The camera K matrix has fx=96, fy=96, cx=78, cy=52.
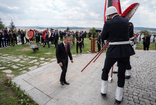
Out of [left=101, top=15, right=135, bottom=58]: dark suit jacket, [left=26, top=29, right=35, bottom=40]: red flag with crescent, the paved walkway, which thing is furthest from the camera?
[left=26, top=29, right=35, bottom=40]: red flag with crescent

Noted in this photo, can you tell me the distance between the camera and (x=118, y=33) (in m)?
2.33

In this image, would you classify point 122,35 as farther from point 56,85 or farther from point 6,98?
point 6,98

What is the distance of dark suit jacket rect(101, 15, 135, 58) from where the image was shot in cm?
231

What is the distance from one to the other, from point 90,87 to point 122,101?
1.11 metres

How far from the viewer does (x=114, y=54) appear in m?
2.43

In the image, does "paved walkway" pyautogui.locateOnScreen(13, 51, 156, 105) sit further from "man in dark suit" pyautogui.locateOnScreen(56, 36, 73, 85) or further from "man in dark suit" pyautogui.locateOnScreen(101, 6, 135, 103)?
"man in dark suit" pyautogui.locateOnScreen(101, 6, 135, 103)

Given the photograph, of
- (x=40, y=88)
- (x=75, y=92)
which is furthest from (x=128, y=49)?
(x=40, y=88)

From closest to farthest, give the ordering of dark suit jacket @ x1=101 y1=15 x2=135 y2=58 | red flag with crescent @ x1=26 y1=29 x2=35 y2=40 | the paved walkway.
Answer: dark suit jacket @ x1=101 y1=15 x2=135 y2=58
the paved walkway
red flag with crescent @ x1=26 y1=29 x2=35 y2=40

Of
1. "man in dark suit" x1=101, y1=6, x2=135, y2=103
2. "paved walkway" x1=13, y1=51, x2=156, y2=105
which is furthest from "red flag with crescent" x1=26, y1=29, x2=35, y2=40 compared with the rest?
"man in dark suit" x1=101, y1=6, x2=135, y2=103

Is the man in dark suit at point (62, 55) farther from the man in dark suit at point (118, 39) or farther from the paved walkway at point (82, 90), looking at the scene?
the man in dark suit at point (118, 39)

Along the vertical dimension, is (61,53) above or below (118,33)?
below

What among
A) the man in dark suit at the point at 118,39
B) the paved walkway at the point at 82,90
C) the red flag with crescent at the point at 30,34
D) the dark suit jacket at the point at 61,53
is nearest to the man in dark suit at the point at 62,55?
the dark suit jacket at the point at 61,53

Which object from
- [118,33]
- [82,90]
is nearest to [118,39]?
[118,33]

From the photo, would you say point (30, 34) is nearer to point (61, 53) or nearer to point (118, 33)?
point (61, 53)
